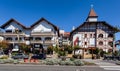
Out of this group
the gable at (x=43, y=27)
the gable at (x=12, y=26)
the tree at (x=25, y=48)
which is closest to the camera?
the tree at (x=25, y=48)

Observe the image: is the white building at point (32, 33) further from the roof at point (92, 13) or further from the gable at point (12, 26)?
the roof at point (92, 13)

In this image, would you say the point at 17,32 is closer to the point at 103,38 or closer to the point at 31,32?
the point at 31,32

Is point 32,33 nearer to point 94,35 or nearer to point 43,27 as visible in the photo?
point 43,27

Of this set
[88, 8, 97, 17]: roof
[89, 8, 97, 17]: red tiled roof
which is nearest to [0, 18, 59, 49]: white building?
[88, 8, 97, 17]: roof

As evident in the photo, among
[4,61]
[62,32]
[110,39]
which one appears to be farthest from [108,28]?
[4,61]

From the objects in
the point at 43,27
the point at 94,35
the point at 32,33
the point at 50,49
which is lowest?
the point at 50,49

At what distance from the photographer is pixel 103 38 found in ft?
213

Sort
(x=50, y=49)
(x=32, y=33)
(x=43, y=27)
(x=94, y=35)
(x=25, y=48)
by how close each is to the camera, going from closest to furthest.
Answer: (x=50, y=49) → (x=25, y=48) → (x=32, y=33) → (x=94, y=35) → (x=43, y=27)

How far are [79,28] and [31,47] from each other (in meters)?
16.7

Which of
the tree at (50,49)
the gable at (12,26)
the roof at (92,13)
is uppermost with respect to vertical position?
the roof at (92,13)

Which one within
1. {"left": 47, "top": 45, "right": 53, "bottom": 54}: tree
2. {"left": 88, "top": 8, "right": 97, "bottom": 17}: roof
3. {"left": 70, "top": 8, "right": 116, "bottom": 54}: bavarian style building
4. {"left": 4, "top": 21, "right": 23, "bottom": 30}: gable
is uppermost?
{"left": 88, "top": 8, "right": 97, "bottom": 17}: roof

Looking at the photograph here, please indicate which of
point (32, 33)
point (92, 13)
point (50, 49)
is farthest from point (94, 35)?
point (32, 33)

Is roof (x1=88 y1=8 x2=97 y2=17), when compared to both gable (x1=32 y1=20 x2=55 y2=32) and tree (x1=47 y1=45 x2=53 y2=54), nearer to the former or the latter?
gable (x1=32 y1=20 x2=55 y2=32)

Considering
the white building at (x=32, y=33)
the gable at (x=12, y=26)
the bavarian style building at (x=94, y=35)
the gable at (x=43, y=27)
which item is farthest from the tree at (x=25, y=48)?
the bavarian style building at (x=94, y=35)
